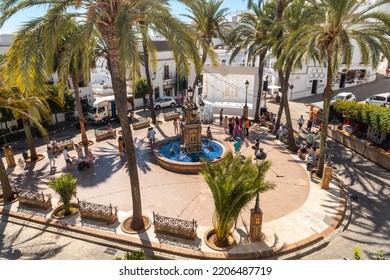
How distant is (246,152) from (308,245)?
Result: 818 cm

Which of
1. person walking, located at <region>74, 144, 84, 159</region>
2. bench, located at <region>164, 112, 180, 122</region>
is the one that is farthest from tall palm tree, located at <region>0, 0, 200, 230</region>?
bench, located at <region>164, 112, 180, 122</region>

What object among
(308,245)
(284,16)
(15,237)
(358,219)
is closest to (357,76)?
(284,16)

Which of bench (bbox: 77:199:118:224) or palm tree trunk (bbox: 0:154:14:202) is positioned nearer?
bench (bbox: 77:199:118:224)

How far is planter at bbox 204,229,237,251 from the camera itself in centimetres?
919

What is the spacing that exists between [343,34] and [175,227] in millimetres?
10312

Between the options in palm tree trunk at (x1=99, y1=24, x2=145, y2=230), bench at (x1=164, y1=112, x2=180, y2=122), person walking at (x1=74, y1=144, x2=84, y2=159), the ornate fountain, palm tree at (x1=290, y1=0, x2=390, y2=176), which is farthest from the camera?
bench at (x1=164, y1=112, x2=180, y2=122)

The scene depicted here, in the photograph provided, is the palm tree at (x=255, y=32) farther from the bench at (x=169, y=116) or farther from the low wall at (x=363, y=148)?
the bench at (x=169, y=116)

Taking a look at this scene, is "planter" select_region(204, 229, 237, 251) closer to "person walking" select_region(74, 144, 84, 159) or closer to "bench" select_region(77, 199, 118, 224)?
"bench" select_region(77, 199, 118, 224)

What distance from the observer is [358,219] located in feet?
35.6

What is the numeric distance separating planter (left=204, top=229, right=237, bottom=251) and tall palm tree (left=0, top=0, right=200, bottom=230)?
4496mm

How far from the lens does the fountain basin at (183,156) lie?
48.3 ft

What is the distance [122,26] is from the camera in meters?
7.03

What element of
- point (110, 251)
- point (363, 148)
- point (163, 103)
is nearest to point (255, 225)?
point (110, 251)

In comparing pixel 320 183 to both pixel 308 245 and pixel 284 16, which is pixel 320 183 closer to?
pixel 308 245
